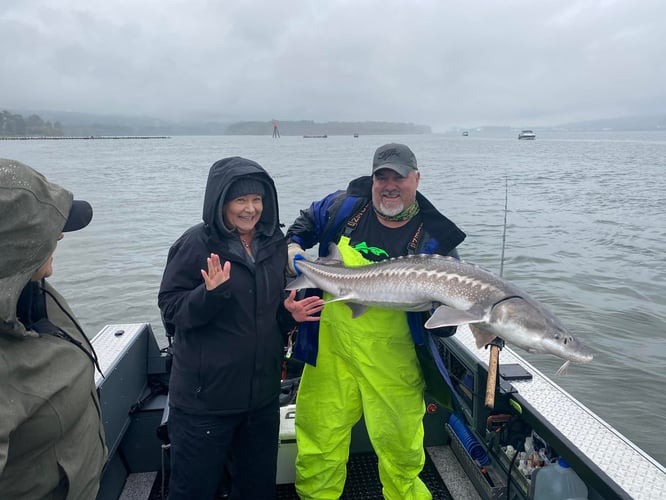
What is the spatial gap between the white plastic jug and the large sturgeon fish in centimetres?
59

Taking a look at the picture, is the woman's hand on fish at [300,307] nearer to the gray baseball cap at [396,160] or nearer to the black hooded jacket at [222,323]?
the black hooded jacket at [222,323]

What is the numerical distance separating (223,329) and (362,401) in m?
1.02

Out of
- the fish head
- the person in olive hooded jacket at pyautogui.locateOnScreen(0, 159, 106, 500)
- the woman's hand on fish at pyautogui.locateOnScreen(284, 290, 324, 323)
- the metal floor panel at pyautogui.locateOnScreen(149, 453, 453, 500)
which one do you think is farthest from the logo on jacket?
the person in olive hooded jacket at pyautogui.locateOnScreen(0, 159, 106, 500)

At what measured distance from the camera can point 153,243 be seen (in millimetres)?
14680

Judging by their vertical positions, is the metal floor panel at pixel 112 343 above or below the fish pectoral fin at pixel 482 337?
below

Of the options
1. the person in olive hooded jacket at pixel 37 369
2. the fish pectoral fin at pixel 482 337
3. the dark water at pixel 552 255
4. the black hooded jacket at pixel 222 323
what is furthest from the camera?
the dark water at pixel 552 255

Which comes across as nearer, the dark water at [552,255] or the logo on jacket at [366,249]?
the logo on jacket at [366,249]

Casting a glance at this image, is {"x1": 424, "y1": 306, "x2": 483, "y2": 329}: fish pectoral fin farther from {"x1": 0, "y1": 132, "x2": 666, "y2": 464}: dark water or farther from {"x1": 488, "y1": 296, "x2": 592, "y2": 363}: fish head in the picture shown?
{"x1": 0, "y1": 132, "x2": 666, "y2": 464}: dark water

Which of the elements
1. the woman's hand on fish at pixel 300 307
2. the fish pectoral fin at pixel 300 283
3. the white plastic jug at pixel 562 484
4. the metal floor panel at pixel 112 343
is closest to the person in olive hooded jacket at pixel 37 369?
the woman's hand on fish at pixel 300 307

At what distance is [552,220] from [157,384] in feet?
52.4

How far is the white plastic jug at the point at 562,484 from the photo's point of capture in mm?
2556

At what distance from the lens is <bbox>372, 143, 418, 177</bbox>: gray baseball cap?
2.95 meters

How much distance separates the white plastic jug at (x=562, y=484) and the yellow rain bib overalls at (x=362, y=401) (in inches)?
27.7

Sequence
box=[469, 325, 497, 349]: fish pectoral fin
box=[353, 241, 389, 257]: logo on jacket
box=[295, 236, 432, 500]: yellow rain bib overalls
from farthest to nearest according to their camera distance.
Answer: box=[353, 241, 389, 257]: logo on jacket
box=[295, 236, 432, 500]: yellow rain bib overalls
box=[469, 325, 497, 349]: fish pectoral fin
